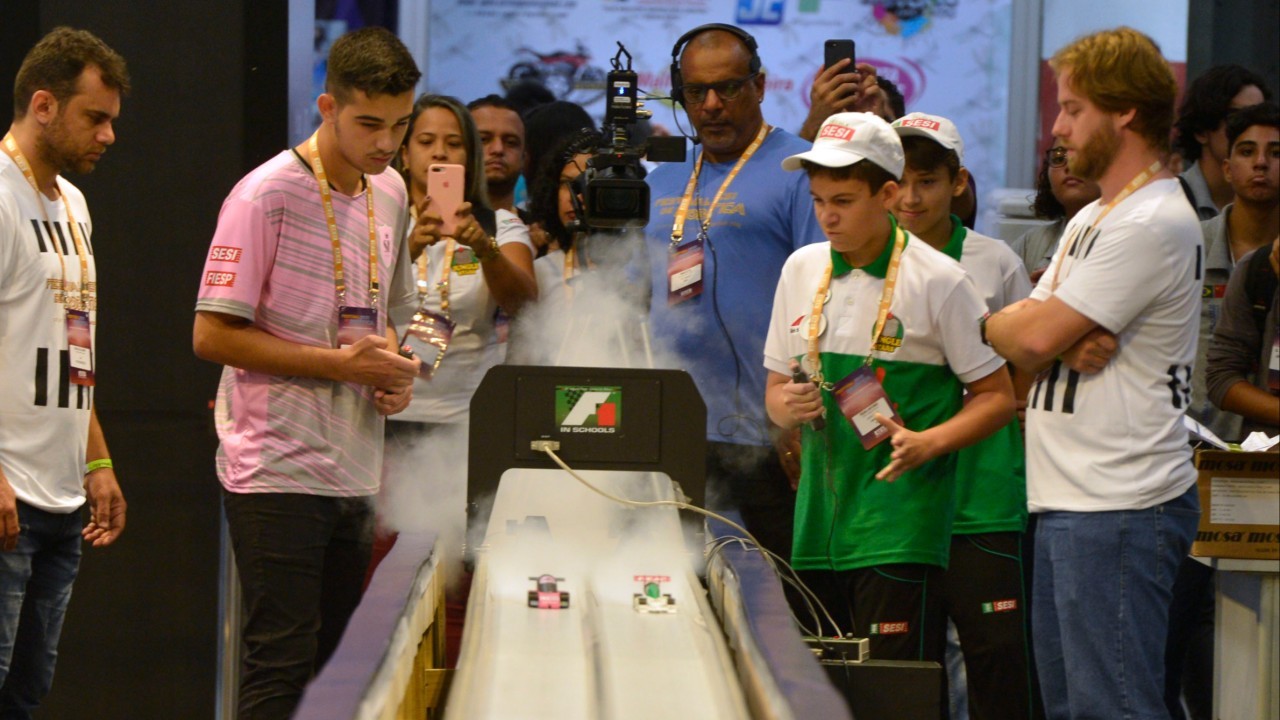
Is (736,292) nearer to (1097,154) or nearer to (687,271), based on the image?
(687,271)

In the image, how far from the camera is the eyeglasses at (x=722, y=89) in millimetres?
3545

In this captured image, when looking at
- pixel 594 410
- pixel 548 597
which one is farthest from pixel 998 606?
pixel 548 597

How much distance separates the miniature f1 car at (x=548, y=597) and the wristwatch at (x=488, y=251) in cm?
151

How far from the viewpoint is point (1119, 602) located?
2.67m

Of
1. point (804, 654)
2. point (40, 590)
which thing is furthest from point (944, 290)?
point (40, 590)

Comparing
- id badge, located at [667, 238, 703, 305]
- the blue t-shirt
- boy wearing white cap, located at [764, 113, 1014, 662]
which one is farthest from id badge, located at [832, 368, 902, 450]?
id badge, located at [667, 238, 703, 305]

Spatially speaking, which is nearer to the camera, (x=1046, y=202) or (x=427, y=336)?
(x=427, y=336)

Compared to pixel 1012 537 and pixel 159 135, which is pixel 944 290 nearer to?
pixel 1012 537

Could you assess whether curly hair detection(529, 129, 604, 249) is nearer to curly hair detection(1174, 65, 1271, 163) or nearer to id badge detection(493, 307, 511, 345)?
id badge detection(493, 307, 511, 345)

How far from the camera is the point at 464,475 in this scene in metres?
3.23

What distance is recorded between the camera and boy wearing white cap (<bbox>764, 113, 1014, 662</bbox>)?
113 inches

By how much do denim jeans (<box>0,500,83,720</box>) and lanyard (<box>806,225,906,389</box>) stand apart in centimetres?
173

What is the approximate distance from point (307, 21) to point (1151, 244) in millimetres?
2687

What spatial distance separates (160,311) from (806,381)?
2.04 meters
